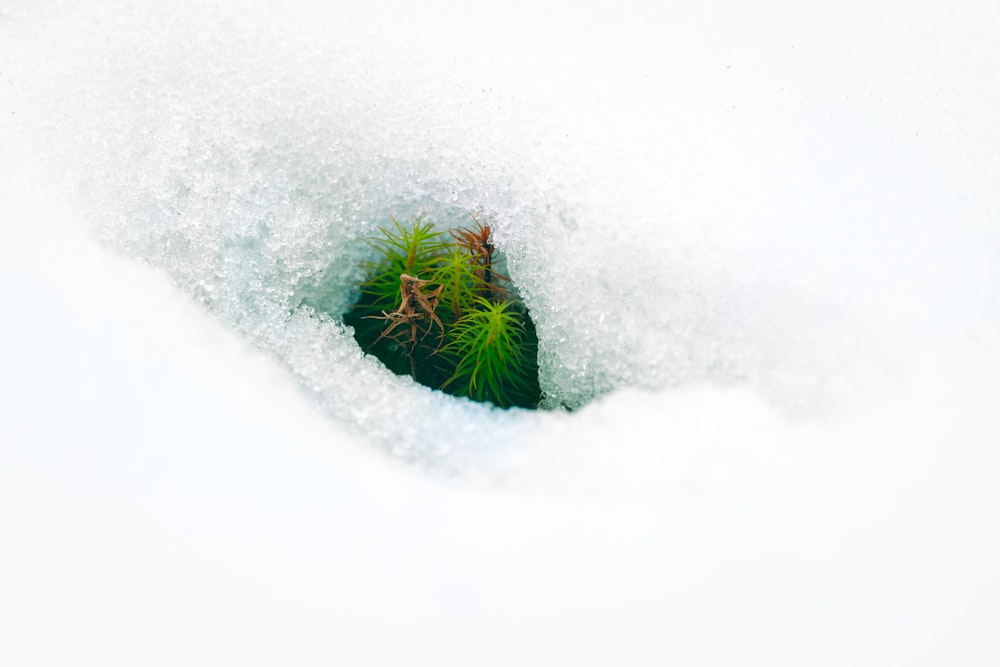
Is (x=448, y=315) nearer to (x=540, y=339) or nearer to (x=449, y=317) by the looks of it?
(x=449, y=317)

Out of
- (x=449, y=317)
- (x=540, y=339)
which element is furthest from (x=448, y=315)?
(x=540, y=339)

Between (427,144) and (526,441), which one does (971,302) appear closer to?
(526,441)

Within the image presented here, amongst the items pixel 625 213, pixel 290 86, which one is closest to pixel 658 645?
pixel 625 213

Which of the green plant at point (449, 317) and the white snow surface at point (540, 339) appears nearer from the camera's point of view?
the white snow surface at point (540, 339)

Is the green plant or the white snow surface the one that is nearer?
the white snow surface
